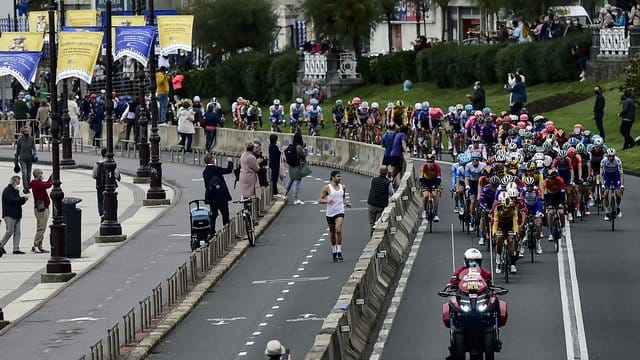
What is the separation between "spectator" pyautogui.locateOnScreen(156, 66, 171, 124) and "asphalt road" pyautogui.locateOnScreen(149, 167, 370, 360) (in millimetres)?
24689

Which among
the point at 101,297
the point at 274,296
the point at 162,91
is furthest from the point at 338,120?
the point at 274,296

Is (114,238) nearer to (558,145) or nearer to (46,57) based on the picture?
(558,145)

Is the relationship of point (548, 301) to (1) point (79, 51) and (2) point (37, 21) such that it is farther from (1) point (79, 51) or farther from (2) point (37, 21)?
(2) point (37, 21)

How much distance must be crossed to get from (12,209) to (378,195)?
25.0 feet

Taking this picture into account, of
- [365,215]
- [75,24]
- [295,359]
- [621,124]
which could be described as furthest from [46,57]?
[295,359]

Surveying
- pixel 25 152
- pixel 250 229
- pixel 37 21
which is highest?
pixel 37 21

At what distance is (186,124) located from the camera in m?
61.5

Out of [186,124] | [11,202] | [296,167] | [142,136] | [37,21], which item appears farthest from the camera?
[186,124]

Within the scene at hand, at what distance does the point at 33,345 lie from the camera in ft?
84.7

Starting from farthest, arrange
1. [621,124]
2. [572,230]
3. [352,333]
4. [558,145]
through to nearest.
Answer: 1. [621,124]
2. [558,145]
3. [572,230]
4. [352,333]

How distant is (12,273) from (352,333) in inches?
513

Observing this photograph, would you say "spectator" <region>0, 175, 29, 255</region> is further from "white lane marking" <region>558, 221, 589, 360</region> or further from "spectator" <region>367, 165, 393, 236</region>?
"white lane marking" <region>558, 221, 589, 360</region>

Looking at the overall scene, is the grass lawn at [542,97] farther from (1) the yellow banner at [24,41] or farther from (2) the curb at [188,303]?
(2) the curb at [188,303]

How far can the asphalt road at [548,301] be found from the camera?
2450 cm
